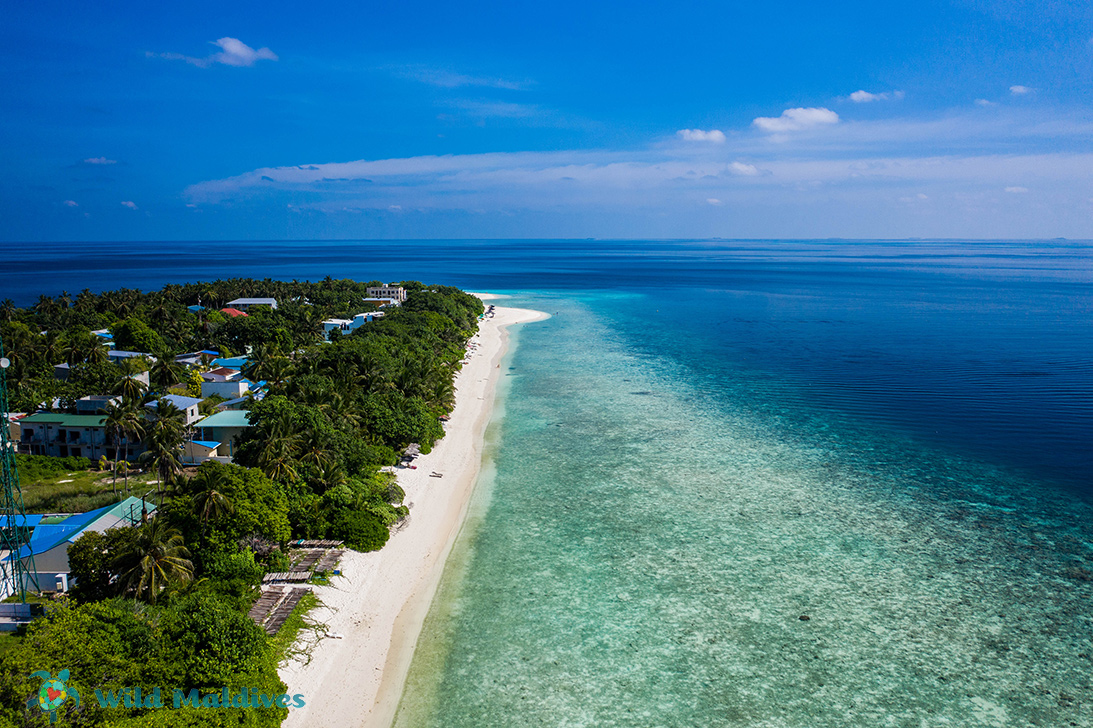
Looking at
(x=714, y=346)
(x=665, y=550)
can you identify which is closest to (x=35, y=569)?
(x=665, y=550)

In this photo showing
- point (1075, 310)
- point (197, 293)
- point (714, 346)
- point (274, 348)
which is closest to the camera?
point (274, 348)

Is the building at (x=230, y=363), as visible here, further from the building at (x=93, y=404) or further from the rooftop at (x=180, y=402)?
the building at (x=93, y=404)

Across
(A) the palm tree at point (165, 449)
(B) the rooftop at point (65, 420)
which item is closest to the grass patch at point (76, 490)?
(A) the palm tree at point (165, 449)

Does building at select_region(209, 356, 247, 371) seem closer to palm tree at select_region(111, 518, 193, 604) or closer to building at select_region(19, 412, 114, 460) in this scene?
building at select_region(19, 412, 114, 460)

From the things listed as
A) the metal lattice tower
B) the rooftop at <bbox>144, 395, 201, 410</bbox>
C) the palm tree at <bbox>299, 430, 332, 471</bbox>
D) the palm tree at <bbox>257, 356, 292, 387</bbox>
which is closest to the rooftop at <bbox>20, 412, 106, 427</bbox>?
the rooftop at <bbox>144, 395, 201, 410</bbox>

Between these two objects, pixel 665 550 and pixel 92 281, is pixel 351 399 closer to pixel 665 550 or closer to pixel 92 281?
pixel 665 550
